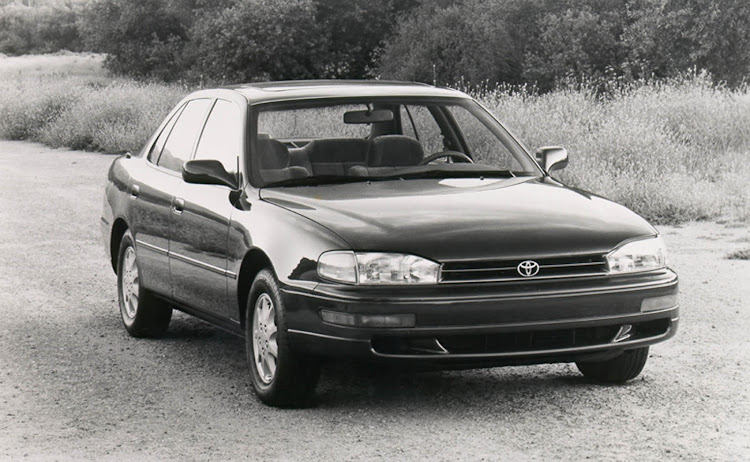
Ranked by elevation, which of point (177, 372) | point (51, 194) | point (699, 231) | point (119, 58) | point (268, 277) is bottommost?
point (119, 58)

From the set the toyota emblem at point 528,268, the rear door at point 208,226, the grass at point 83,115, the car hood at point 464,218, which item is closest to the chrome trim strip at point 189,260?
the rear door at point 208,226

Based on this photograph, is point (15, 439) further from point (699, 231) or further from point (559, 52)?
point (559, 52)

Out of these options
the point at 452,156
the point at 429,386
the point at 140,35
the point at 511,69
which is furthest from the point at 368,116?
the point at 140,35

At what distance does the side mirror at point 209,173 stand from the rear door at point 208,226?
65 millimetres

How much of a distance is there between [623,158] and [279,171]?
11.4m

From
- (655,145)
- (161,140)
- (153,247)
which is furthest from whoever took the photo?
(655,145)

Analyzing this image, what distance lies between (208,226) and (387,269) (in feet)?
5.21

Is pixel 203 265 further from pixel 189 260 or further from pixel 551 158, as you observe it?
pixel 551 158

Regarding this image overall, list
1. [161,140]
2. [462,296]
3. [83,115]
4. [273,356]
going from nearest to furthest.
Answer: [462,296] < [273,356] < [161,140] < [83,115]

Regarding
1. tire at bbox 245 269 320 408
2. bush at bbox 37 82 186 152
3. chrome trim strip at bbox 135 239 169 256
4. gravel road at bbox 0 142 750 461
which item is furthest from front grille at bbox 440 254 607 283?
bush at bbox 37 82 186 152

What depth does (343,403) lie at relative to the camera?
673 cm

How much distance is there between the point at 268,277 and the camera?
21.6 ft

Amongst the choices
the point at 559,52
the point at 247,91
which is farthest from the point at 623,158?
the point at 559,52

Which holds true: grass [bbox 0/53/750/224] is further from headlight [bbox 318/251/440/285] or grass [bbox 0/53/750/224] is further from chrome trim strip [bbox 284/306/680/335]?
headlight [bbox 318/251/440/285]
